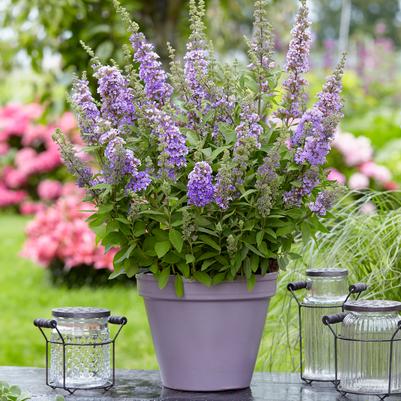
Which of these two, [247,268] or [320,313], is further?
[320,313]

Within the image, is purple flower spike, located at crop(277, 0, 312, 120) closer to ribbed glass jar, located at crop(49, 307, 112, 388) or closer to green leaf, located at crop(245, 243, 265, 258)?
green leaf, located at crop(245, 243, 265, 258)

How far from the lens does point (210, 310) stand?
5.15 ft

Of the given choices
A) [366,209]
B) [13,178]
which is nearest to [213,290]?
[366,209]

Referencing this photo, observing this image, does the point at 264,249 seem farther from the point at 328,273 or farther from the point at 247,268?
the point at 328,273

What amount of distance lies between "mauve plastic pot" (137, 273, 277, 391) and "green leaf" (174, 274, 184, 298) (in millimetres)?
10

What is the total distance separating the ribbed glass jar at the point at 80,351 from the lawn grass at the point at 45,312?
903 millimetres

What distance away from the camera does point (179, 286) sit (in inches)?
60.9

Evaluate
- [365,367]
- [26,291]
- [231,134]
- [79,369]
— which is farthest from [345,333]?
[26,291]

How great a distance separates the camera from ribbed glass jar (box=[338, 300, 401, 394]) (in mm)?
1530

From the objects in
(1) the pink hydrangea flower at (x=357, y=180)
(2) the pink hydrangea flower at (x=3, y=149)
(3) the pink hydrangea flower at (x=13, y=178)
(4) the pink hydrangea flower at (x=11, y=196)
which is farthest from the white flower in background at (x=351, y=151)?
(2) the pink hydrangea flower at (x=3, y=149)

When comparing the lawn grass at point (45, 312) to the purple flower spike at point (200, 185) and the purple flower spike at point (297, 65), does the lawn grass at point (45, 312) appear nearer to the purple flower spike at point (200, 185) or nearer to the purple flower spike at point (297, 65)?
the purple flower spike at point (297, 65)

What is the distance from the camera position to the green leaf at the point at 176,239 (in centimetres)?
147

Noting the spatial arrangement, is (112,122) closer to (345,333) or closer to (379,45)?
(345,333)

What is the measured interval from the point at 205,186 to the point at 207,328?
30cm
